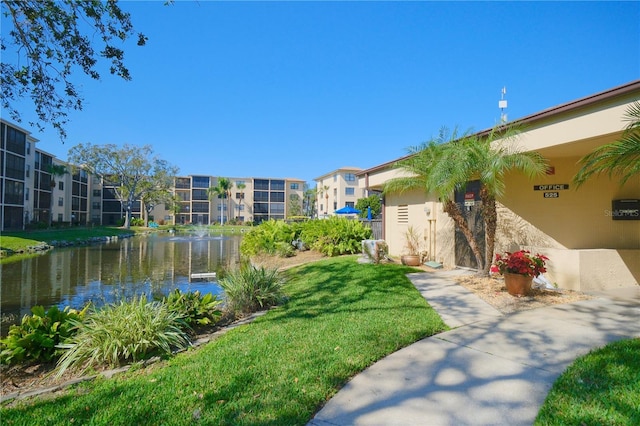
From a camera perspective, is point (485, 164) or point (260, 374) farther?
point (485, 164)

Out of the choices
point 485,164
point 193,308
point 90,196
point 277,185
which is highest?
point 277,185

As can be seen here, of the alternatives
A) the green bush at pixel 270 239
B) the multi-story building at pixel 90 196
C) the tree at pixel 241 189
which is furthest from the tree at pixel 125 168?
the green bush at pixel 270 239

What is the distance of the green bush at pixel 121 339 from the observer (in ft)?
14.3

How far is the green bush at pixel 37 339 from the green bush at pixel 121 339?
19 centimetres

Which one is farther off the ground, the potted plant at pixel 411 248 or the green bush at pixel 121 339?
the potted plant at pixel 411 248

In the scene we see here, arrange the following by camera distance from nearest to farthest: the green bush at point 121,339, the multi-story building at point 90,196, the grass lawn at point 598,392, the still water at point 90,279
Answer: the grass lawn at point 598,392
the green bush at point 121,339
the still water at point 90,279
the multi-story building at point 90,196

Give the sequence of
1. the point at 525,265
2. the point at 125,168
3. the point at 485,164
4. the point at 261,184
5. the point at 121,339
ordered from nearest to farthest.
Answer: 1. the point at 121,339
2. the point at 525,265
3. the point at 485,164
4. the point at 125,168
5. the point at 261,184

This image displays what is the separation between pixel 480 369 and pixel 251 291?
453 centimetres

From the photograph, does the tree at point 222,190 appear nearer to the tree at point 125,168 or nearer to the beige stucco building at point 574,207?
the tree at point 125,168

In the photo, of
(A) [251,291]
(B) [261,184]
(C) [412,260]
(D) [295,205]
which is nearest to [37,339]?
(A) [251,291]

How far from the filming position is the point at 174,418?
2.88 m

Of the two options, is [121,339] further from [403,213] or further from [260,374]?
[403,213]

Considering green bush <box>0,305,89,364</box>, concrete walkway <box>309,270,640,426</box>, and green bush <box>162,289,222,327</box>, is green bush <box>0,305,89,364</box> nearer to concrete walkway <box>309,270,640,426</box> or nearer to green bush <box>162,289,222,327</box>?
green bush <box>162,289,222,327</box>

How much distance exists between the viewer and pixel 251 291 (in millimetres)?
6906
